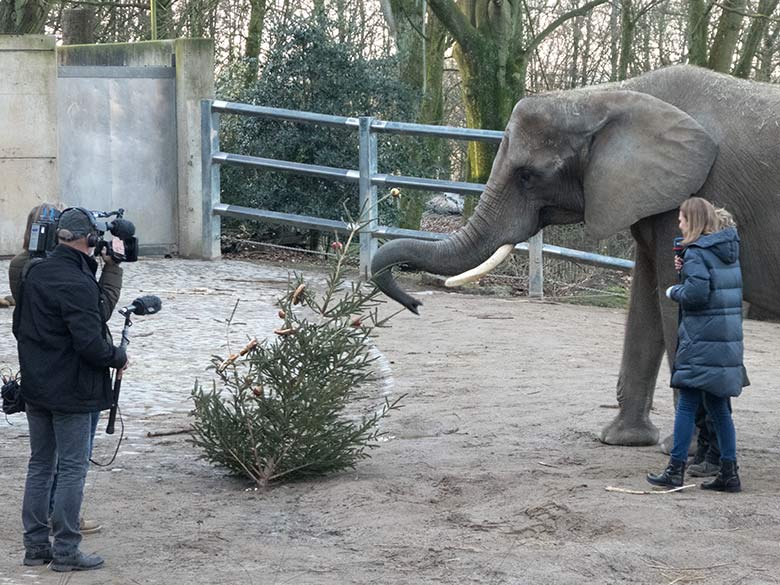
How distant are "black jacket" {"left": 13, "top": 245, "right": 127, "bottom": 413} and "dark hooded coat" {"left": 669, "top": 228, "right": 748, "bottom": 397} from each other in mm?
2617

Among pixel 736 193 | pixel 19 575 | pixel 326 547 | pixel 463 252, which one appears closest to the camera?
pixel 19 575

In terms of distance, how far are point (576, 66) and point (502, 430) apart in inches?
648

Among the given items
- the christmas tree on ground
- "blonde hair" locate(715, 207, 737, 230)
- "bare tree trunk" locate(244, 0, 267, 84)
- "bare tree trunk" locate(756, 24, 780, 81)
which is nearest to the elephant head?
the christmas tree on ground

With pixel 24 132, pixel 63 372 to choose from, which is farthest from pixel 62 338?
pixel 24 132

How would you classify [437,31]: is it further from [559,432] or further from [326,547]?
[326,547]

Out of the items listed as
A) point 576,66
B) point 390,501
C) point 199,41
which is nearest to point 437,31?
point 576,66

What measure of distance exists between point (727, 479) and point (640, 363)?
1433 millimetres

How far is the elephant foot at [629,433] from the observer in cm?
760

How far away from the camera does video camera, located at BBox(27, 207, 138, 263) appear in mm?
5574

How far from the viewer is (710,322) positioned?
6254 millimetres

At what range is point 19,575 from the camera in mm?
5262

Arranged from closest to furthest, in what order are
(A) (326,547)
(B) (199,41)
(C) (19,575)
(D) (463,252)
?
(C) (19,575)
(A) (326,547)
(D) (463,252)
(B) (199,41)

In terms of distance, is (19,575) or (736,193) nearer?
(19,575)

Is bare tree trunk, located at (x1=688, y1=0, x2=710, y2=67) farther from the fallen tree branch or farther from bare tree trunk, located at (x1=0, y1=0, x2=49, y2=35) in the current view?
the fallen tree branch
